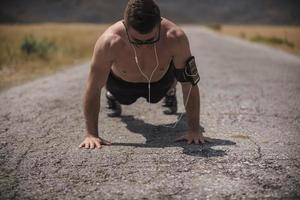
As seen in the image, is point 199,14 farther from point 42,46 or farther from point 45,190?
point 45,190

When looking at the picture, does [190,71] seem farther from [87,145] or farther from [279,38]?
[279,38]

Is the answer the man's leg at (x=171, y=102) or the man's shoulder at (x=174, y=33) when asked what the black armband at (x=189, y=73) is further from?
the man's leg at (x=171, y=102)

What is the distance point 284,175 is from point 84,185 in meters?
1.16

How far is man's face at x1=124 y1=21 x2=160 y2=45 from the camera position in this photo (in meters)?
3.40

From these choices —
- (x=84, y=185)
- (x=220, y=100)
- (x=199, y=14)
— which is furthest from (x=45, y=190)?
(x=199, y=14)

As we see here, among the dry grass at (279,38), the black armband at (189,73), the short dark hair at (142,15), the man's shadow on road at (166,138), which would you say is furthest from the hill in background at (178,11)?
the short dark hair at (142,15)

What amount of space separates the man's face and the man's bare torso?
0.07 m

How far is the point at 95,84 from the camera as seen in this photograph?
367cm

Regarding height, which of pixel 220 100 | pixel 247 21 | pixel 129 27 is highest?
pixel 129 27

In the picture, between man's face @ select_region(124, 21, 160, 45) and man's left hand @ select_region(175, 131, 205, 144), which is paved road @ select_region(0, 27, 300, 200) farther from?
man's face @ select_region(124, 21, 160, 45)

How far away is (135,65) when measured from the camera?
3857 millimetres

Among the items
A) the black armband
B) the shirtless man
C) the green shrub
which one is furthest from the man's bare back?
the green shrub

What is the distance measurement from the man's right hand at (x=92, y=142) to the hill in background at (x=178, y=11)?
469 ft

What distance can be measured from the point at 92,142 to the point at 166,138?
608mm
